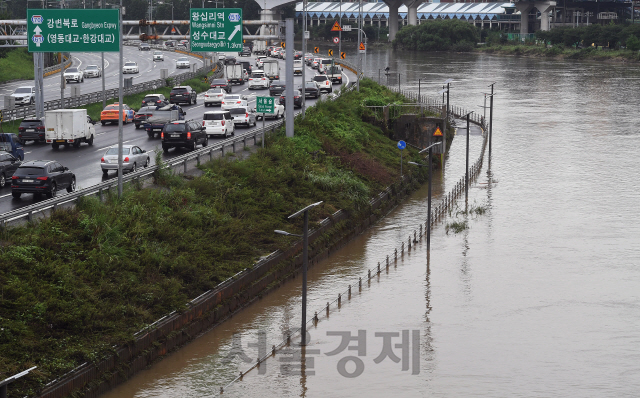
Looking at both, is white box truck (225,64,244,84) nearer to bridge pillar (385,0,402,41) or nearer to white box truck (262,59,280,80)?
white box truck (262,59,280,80)

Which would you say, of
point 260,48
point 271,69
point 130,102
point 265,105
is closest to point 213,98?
point 130,102

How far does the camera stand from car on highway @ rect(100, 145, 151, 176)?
123 ft

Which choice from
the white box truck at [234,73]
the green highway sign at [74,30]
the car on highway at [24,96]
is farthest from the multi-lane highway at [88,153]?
the white box truck at [234,73]

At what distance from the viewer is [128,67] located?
9500cm

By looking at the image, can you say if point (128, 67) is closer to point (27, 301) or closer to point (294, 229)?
point (294, 229)

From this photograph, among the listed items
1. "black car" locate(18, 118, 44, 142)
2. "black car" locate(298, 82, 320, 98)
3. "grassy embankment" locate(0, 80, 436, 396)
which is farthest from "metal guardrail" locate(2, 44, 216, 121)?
"grassy embankment" locate(0, 80, 436, 396)

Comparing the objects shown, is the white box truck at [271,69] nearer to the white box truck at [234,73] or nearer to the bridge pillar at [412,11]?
the white box truck at [234,73]

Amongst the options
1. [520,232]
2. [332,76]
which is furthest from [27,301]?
[332,76]

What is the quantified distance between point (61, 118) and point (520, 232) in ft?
80.4

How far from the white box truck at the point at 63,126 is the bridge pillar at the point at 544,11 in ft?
413

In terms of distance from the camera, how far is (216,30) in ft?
123

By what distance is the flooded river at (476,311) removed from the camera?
2428 cm

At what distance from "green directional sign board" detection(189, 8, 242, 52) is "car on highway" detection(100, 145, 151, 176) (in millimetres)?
5485

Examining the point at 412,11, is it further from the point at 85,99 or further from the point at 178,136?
the point at 178,136
